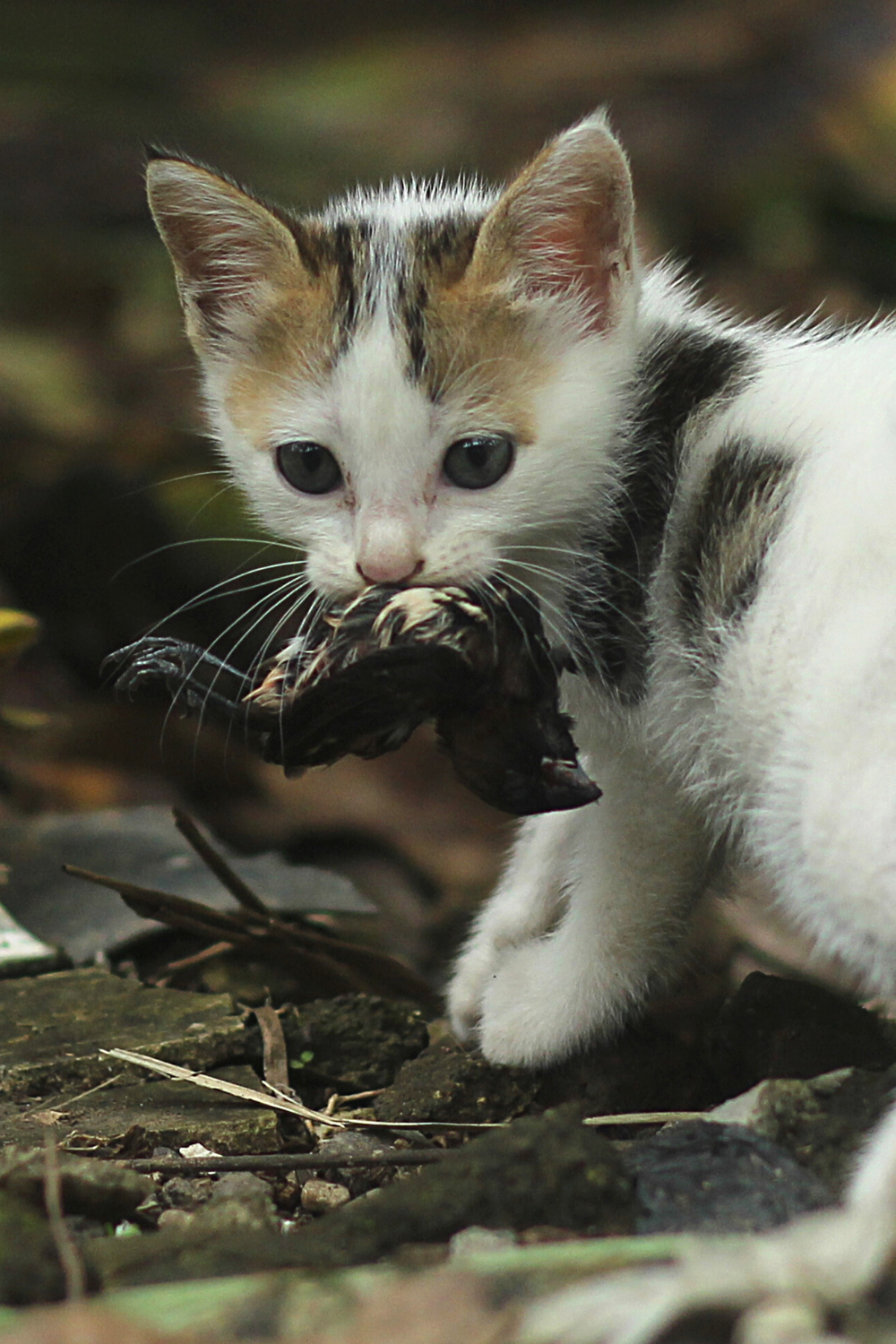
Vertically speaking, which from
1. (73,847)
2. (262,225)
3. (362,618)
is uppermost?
(262,225)

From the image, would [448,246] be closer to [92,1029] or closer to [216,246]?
[216,246]

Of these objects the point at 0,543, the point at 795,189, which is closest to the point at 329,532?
the point at 0,543

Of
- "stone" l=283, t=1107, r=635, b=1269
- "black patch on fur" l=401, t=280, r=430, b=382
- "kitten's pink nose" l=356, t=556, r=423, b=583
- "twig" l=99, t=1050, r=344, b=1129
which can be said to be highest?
"black patch on fur" l=401, t=280, r=430, b=382

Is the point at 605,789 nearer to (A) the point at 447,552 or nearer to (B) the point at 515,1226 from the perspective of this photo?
(A) the point at 447,552

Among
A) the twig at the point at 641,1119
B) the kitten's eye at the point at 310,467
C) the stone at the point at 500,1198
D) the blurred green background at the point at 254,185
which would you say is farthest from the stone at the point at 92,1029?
the blurred green background at the point at 254,185

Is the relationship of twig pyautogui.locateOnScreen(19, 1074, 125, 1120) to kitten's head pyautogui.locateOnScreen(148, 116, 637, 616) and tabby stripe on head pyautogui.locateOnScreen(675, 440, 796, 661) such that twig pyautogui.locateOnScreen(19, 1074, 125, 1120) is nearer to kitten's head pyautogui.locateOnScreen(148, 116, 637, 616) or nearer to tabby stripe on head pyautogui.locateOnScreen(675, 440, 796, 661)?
kitten's head pyautogui.locateOnScreen(148, 116, 637, 616)

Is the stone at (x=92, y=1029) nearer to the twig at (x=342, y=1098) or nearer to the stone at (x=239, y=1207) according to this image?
the twig at (x=342, y=1098)

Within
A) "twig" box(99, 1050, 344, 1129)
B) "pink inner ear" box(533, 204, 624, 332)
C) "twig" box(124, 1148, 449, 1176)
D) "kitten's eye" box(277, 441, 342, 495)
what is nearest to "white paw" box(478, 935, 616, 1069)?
"twig" box(99, 1050, 344, 1129)
